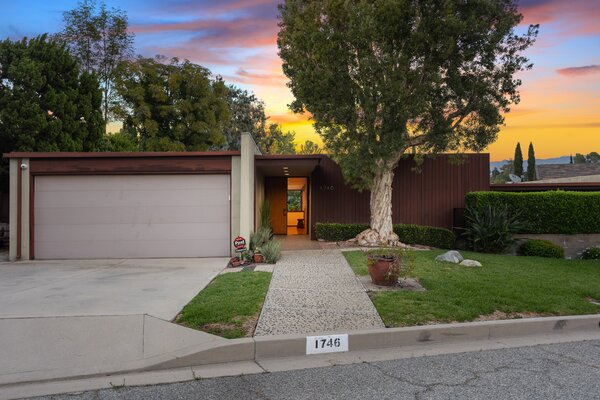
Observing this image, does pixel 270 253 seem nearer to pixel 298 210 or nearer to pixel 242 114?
pixel 298 210

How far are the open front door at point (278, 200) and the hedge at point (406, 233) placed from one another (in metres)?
4.25

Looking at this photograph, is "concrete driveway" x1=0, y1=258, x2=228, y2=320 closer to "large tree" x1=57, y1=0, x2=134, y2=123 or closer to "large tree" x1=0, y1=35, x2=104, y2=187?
"large tree" x1=0, y1=35, x2=104, y2=187

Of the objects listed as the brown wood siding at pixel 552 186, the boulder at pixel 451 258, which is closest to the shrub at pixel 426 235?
the boulder at pixel 451 258

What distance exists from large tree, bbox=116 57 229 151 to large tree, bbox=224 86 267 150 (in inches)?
252

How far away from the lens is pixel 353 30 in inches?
453

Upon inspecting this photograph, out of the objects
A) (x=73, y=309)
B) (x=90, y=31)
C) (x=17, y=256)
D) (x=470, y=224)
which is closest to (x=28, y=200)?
(x=17, y=256)

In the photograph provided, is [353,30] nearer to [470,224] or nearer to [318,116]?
[318,116]

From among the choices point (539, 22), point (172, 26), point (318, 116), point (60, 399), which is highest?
point (172, 26)

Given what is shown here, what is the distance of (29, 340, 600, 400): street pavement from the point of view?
3475 mm

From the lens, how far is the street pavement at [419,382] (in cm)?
347

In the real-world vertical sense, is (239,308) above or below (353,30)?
below

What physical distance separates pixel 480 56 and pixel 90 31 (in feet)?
81.5

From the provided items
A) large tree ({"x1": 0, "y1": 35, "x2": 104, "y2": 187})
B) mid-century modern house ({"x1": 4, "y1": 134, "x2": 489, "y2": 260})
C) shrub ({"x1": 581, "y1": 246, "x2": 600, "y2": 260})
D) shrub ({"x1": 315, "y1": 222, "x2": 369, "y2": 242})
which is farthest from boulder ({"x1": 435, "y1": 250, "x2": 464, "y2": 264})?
large tree ({"x1": 0, "y1": 35, "x2": 104, "y2": 187})

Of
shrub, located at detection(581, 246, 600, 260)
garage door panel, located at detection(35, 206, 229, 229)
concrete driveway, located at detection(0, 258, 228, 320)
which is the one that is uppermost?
garage door panel, located at detection(35, 206, 229, 229)
